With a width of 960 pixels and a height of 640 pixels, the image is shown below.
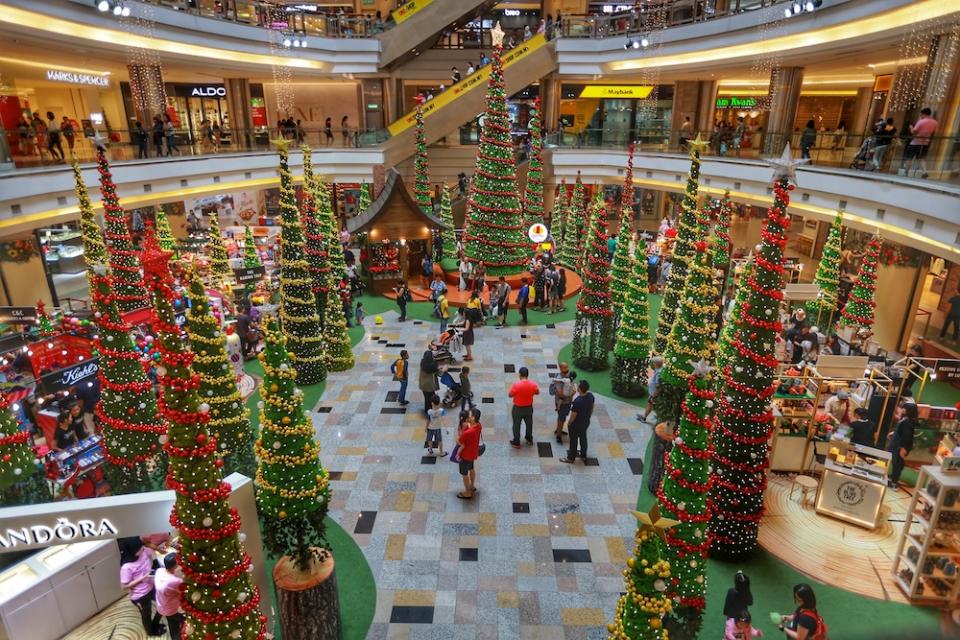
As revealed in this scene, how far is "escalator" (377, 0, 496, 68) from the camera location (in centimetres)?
2392

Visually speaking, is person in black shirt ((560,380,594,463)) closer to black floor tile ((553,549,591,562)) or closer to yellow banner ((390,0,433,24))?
black floor tile ((553,549,591,562))

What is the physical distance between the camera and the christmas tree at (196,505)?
3959 mm

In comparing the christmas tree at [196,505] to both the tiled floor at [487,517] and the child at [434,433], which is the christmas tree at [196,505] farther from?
the child at [434,433]

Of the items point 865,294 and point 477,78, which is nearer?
point 865,294

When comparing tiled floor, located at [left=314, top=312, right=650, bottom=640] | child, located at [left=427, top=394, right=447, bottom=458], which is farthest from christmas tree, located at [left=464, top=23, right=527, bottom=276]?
child, located at [left=427, top=394, right=447, bottom=458]

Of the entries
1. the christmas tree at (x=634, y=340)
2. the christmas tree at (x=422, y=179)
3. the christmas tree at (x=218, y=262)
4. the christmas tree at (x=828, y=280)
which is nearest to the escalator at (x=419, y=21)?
the christmas tree at (x=422, y=179)

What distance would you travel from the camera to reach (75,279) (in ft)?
65.9

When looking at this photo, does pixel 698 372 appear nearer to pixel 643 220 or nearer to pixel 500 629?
pixel 500 629

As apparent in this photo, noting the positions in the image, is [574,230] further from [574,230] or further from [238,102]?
[238,102]

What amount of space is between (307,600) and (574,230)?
1755cm

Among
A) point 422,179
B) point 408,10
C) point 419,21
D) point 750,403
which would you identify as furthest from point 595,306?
point 408,10

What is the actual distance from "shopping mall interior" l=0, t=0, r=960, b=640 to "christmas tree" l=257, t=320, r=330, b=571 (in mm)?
30

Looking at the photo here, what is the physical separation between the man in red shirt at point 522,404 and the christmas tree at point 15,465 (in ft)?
22.1

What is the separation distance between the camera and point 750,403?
21.9ft
